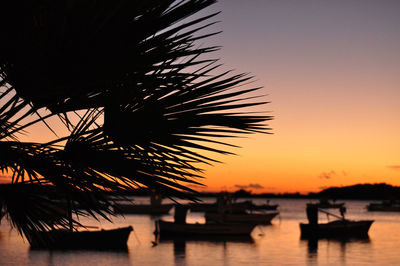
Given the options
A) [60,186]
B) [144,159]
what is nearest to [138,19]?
[144,159]

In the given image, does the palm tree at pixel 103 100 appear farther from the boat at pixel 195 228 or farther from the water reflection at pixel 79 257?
the boat at pixel 195 228

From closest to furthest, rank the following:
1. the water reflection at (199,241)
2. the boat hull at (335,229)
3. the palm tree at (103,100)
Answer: the palm tree at (103,100), the water reflection at (199,241), the boat hull at (335,229)

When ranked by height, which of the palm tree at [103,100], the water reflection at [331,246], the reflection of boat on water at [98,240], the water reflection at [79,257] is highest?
the palm tree at [103,100]

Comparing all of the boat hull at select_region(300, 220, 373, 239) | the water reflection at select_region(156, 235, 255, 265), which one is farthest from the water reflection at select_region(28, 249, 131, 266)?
the boat hull at select_region(300, 220, 373, 239)

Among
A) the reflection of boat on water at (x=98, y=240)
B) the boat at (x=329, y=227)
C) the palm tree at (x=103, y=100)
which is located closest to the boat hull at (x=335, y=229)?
the boat at (x=329, y=227)

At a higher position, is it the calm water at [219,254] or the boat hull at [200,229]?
the boat hull at [200,229]

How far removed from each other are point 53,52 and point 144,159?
107 cm

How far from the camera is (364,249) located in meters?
44.7

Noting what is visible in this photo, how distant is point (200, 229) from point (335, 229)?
36.8 feet

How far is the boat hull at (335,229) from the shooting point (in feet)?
153

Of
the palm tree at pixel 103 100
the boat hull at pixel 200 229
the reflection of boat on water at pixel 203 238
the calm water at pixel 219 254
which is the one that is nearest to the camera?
the palm tree at pixel 103 100

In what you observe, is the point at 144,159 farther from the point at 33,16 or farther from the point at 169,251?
the point at 169,251

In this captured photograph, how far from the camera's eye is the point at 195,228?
1756 inches

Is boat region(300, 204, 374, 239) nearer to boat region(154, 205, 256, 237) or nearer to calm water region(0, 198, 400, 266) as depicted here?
calm water region(0, 198, 400, 266)
